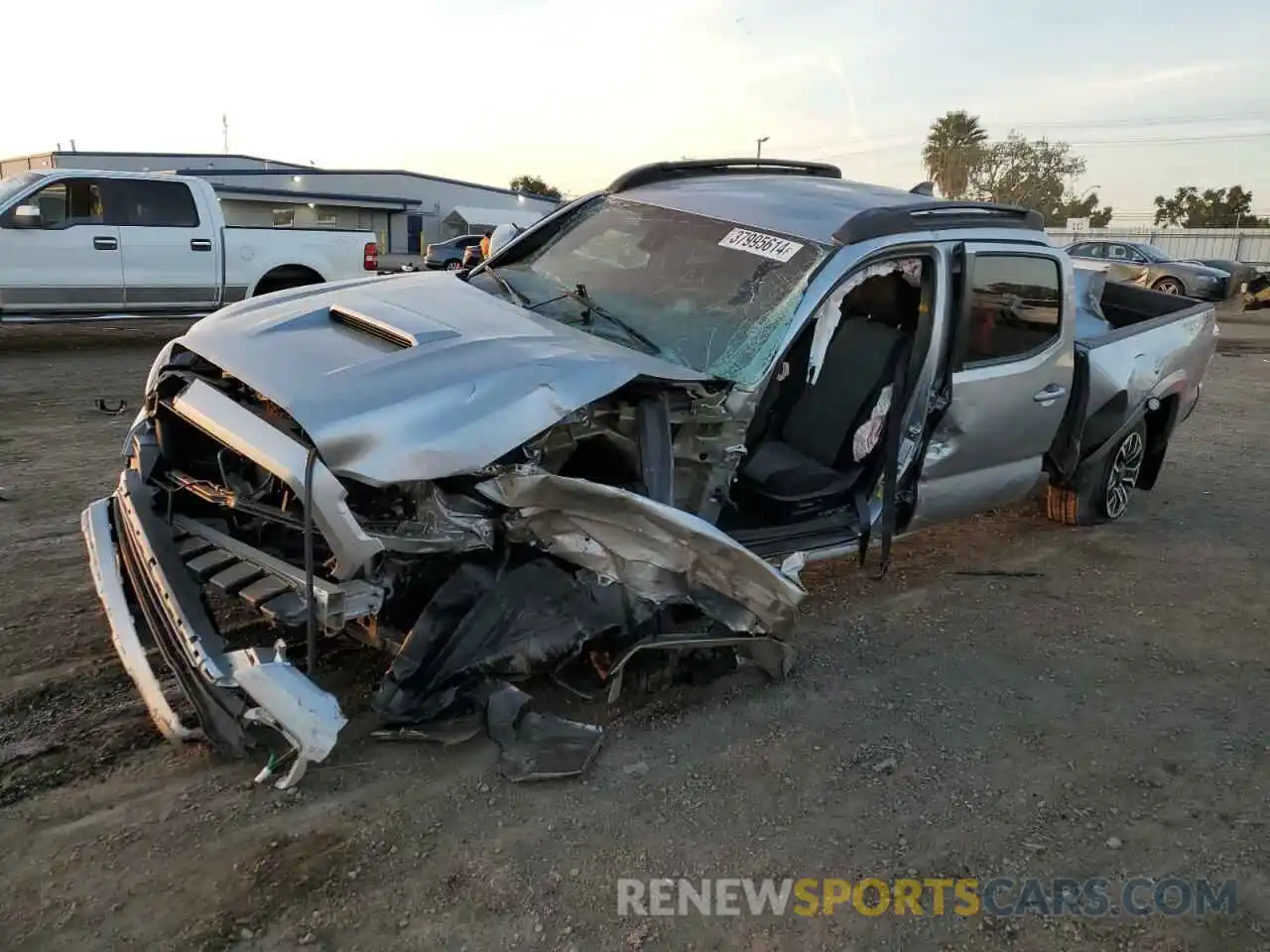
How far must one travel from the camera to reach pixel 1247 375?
1348 cm

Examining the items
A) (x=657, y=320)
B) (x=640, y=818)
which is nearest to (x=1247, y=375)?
(x=657, y=320)

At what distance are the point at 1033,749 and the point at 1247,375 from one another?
12.6m

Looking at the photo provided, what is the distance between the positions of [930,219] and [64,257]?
9.77m

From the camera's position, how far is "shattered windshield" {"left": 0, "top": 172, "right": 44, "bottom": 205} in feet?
33.4

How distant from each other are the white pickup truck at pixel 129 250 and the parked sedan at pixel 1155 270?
18.0 metres

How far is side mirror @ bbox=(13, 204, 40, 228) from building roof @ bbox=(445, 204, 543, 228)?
21888mm

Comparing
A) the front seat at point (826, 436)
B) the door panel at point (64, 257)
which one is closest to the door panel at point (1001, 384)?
the front seat at point (826, 436)

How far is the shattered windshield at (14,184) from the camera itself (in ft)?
33.4

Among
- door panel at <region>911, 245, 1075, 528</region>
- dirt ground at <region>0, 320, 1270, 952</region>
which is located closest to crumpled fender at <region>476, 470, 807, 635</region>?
dirt ground at <region>0, 320, 1270, 952</region>

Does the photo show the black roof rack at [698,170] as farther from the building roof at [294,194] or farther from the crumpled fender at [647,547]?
the building roof at [294,194]

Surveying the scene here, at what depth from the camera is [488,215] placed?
109 feet

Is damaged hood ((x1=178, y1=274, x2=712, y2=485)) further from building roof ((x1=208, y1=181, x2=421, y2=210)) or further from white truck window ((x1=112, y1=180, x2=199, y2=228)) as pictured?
building roof ((x1=208, y1=181, x2=421, y2=210))

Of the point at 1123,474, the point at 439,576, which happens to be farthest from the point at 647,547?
the point at 1123,474

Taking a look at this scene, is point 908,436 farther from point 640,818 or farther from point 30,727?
point 30,727
